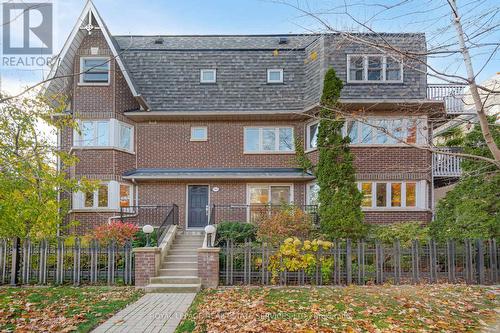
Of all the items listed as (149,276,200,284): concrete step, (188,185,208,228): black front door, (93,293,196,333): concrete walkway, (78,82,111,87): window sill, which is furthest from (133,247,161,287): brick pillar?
(78,82,111,87): window sill

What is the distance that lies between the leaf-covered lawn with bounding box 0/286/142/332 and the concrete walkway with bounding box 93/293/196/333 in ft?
0.82

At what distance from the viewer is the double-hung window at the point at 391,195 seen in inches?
574

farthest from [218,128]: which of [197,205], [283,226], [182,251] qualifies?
[283,226]

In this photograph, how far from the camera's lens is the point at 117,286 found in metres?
10.4

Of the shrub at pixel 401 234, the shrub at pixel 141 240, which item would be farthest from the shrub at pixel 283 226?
the shrub at pixel 141 240

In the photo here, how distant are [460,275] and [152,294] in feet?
28.9

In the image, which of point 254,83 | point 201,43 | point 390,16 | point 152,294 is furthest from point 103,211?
point 390,16

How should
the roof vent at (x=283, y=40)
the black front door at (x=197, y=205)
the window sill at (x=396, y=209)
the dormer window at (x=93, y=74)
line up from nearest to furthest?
the window sill at (x=396, y=209) < the dormer window at (x=93, y=74) < the black front door at (x=197, y=205) < the roof vent at (x=283, y=40)

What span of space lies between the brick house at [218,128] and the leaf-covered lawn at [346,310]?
225 inches

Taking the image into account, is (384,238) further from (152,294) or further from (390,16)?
(390,16)

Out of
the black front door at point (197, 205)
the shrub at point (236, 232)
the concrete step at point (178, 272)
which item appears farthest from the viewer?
the black front door at point (197, 205)

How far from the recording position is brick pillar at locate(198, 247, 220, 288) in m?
10.3

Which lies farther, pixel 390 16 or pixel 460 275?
pixel 460 275

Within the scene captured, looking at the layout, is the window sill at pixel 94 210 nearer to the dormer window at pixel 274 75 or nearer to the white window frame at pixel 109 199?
the white window frame at pixel 109 199
